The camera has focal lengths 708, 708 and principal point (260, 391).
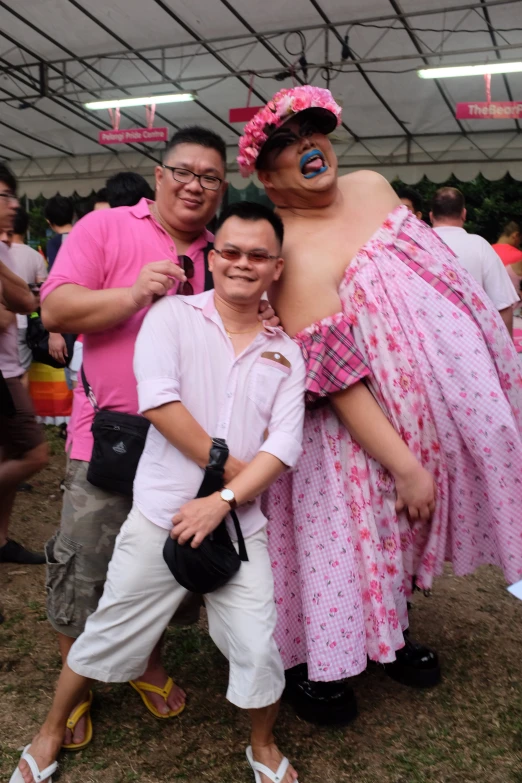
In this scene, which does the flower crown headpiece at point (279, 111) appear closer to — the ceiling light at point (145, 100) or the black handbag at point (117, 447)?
the black handbag at point (117, 447)

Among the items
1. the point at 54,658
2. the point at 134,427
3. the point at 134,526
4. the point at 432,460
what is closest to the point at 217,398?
the point at 134,427

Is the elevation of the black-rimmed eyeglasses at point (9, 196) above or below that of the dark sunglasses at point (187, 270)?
above

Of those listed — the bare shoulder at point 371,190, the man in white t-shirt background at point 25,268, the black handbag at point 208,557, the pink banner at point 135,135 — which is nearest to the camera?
the black handbag at point 208,557

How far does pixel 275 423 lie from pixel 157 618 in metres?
0.61

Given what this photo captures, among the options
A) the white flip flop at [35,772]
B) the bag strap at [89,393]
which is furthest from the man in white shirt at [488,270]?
the white flip flop at [35,772]

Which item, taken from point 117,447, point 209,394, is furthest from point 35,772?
point 209,394

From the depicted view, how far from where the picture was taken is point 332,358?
2.03 metres

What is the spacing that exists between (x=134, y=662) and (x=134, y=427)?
0.63 meters

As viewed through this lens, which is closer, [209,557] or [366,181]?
[209,557]

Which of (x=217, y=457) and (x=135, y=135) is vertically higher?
(x=135, y=135)

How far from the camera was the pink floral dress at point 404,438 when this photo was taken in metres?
2.05

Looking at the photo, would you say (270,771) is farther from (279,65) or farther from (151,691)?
(279,65)

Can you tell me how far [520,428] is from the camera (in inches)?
86.5

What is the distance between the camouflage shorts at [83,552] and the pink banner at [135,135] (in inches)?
381
